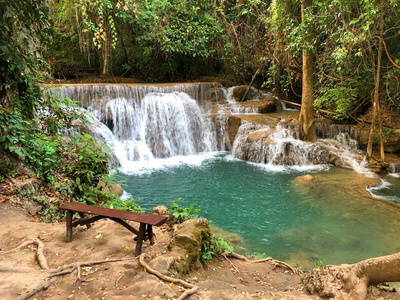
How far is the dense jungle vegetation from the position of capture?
471 cm

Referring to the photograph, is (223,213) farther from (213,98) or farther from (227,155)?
(213,98)

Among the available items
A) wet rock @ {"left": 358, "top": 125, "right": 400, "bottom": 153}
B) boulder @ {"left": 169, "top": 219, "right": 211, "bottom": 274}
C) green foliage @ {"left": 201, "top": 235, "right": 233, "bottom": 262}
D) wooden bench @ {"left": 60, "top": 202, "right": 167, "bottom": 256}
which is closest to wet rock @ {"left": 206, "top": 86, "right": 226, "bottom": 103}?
wet rock @ {"left": 358, "top": 125, "right": 400, "bottom": 153}

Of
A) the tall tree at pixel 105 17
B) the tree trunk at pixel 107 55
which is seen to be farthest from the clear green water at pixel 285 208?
the tree trunk at pixel 107 55

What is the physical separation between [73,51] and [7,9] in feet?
39.9

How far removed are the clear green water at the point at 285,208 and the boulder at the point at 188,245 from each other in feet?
6.47

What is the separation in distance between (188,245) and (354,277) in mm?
1657

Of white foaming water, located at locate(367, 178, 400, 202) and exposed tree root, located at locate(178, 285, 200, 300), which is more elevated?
exposed tree root, located at locate(178, 285, 200, 300)

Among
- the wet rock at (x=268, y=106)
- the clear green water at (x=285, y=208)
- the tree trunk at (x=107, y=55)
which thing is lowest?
the clear green water at (x=285, y=208)

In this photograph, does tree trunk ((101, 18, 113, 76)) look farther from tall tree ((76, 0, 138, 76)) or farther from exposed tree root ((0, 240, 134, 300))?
exposed tree root ((0, 240, 134, 300))

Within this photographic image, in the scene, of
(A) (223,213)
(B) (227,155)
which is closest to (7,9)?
(A) (223,213)

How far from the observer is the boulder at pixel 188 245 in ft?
10.1

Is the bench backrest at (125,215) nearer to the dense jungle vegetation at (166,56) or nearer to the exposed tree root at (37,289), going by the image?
the exposed tree root at (37,289)

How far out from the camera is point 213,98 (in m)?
13.9

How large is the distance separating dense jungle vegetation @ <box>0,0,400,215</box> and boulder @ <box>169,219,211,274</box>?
2252 millimetres
